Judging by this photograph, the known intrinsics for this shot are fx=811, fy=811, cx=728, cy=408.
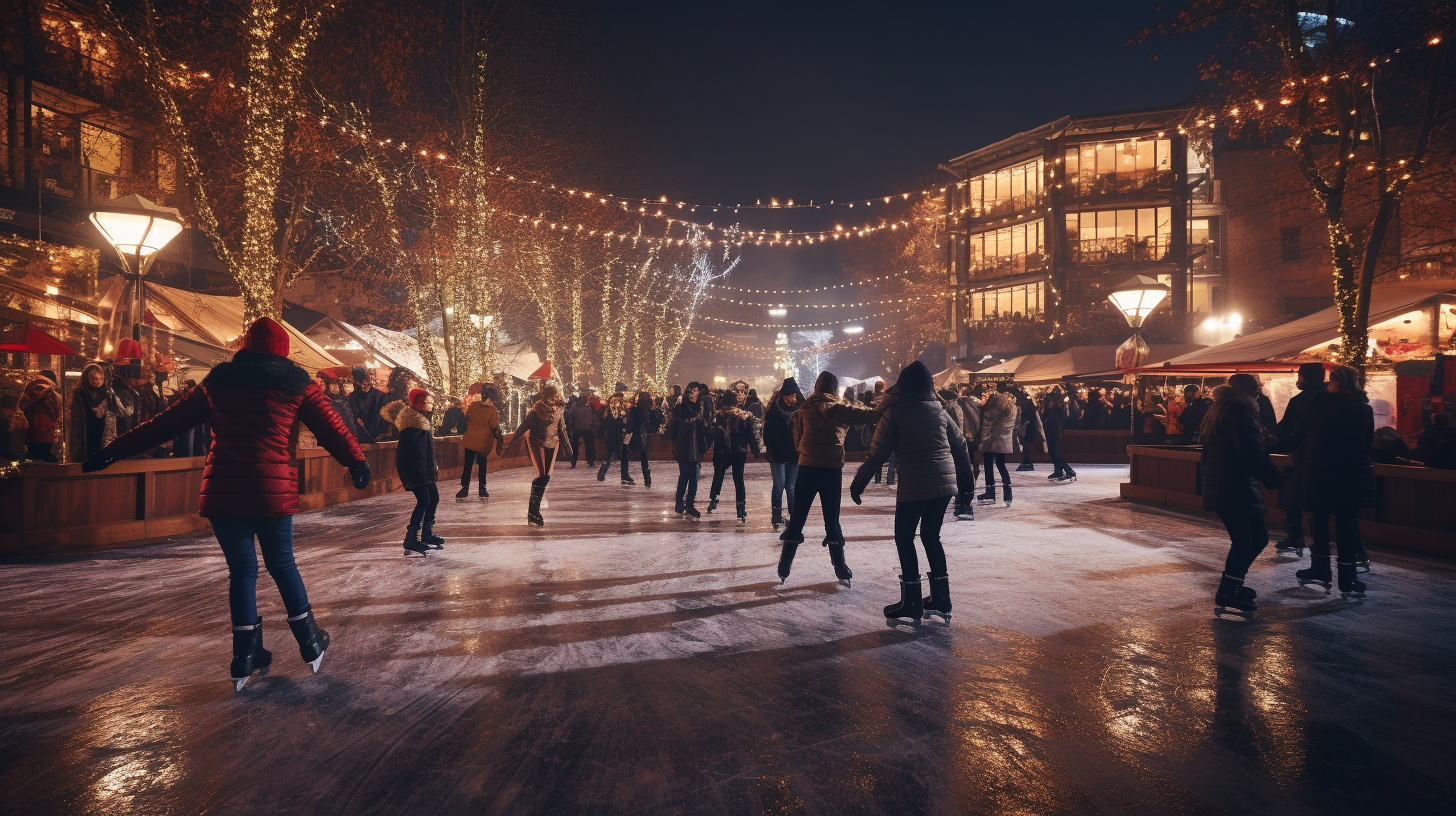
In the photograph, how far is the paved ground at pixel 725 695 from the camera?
116 inches

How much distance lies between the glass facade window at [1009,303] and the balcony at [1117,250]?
6.44 feet

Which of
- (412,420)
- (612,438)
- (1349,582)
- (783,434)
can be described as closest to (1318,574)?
(1349,582)

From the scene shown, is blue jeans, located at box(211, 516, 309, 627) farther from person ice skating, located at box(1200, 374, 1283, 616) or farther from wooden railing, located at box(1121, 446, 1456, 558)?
wooden railing, located at box(1121, 446, 1456, 558)

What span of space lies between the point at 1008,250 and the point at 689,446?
1175 inches

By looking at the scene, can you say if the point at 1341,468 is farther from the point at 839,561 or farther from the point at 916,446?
the point at 839,561

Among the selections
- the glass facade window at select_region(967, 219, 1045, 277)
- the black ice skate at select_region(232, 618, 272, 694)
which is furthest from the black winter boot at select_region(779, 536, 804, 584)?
the glass facade window at select_region(967, 219, 1045, 277)

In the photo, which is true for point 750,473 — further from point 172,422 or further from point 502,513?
point 172,422

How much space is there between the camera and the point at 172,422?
416cm

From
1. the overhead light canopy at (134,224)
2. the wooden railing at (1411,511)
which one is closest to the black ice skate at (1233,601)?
the wooden railing at (1411,511)

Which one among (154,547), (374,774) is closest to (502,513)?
(154,547)

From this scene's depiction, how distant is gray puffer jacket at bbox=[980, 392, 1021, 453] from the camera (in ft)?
40.5

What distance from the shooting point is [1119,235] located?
3344cm

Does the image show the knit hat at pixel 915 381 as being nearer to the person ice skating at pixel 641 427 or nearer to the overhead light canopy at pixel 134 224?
the overhead light canopy at pixel 134 224

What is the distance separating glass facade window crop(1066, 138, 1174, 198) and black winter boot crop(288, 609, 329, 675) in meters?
34.8
